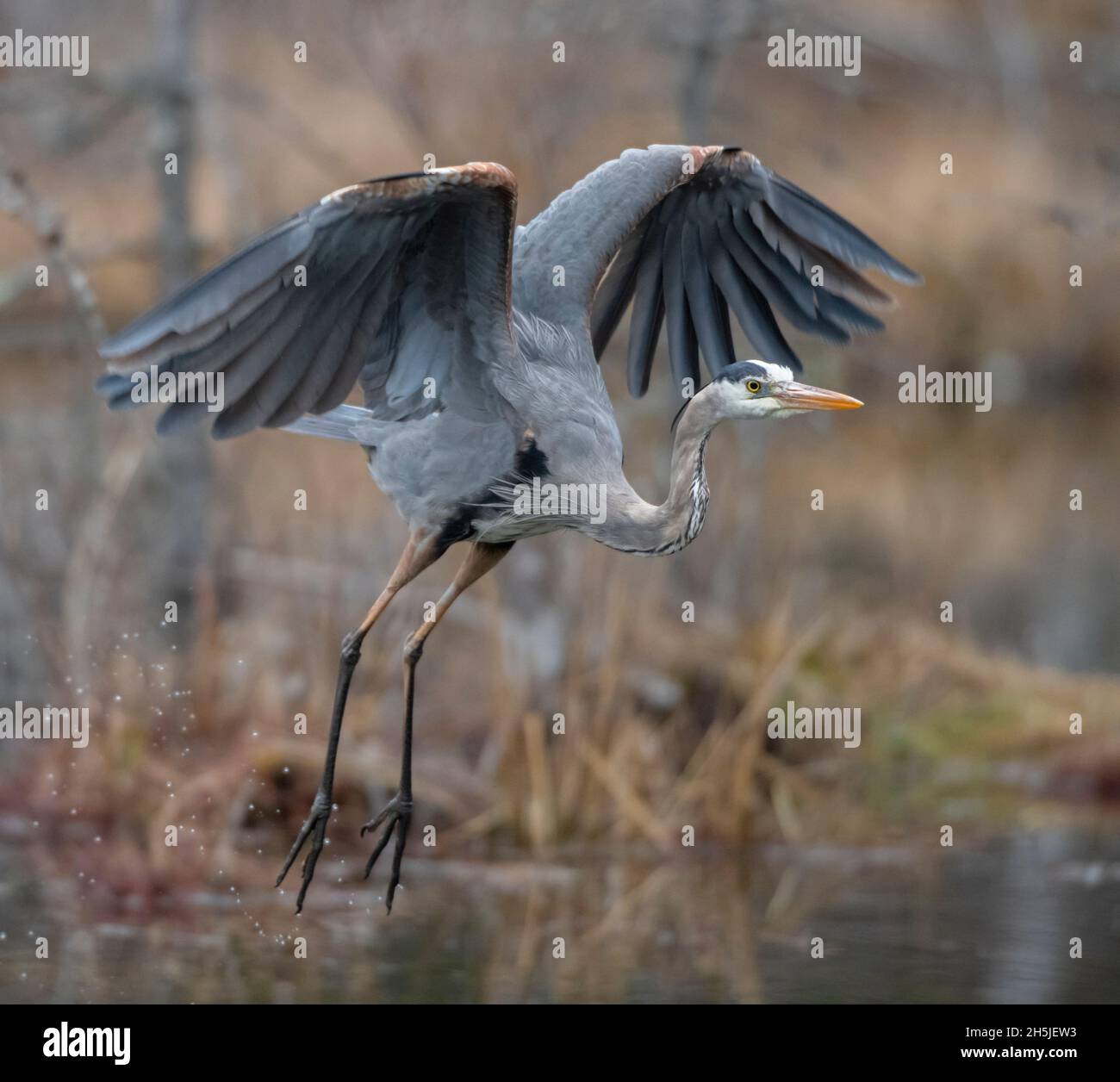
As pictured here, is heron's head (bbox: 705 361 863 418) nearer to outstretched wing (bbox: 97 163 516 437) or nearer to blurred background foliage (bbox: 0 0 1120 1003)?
outstretched wing (bbox: 97 163 516 437)

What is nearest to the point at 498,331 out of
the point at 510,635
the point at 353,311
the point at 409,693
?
the point at 353,311

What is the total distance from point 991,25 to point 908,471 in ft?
21.8

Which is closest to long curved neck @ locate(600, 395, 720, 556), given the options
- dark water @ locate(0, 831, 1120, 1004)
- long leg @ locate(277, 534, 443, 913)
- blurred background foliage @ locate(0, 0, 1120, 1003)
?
long leg @ locate(277, 534, 443, 913)

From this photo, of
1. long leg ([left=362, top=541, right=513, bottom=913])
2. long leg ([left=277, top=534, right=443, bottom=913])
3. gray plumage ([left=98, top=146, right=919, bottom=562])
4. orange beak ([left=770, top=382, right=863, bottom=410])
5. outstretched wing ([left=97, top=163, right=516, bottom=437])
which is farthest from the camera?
long leg ([left=362, top=541, right=513, bottom=913])

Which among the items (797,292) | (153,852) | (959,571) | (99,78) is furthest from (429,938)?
(959,571)

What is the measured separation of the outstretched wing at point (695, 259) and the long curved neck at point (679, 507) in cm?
56

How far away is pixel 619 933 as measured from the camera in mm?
8164

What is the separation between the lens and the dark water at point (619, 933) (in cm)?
736

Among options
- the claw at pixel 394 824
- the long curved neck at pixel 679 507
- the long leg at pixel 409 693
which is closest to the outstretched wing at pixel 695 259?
the long curved neck at pixel 679 507

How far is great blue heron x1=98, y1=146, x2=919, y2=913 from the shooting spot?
5.71 m

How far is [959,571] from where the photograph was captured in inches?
588

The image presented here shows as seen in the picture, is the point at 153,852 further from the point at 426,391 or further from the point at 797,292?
the point at 797,292

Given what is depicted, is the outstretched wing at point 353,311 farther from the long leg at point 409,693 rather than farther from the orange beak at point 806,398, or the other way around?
the orange beak at point 806,398

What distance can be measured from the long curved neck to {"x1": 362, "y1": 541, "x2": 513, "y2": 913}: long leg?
61 centimetres
